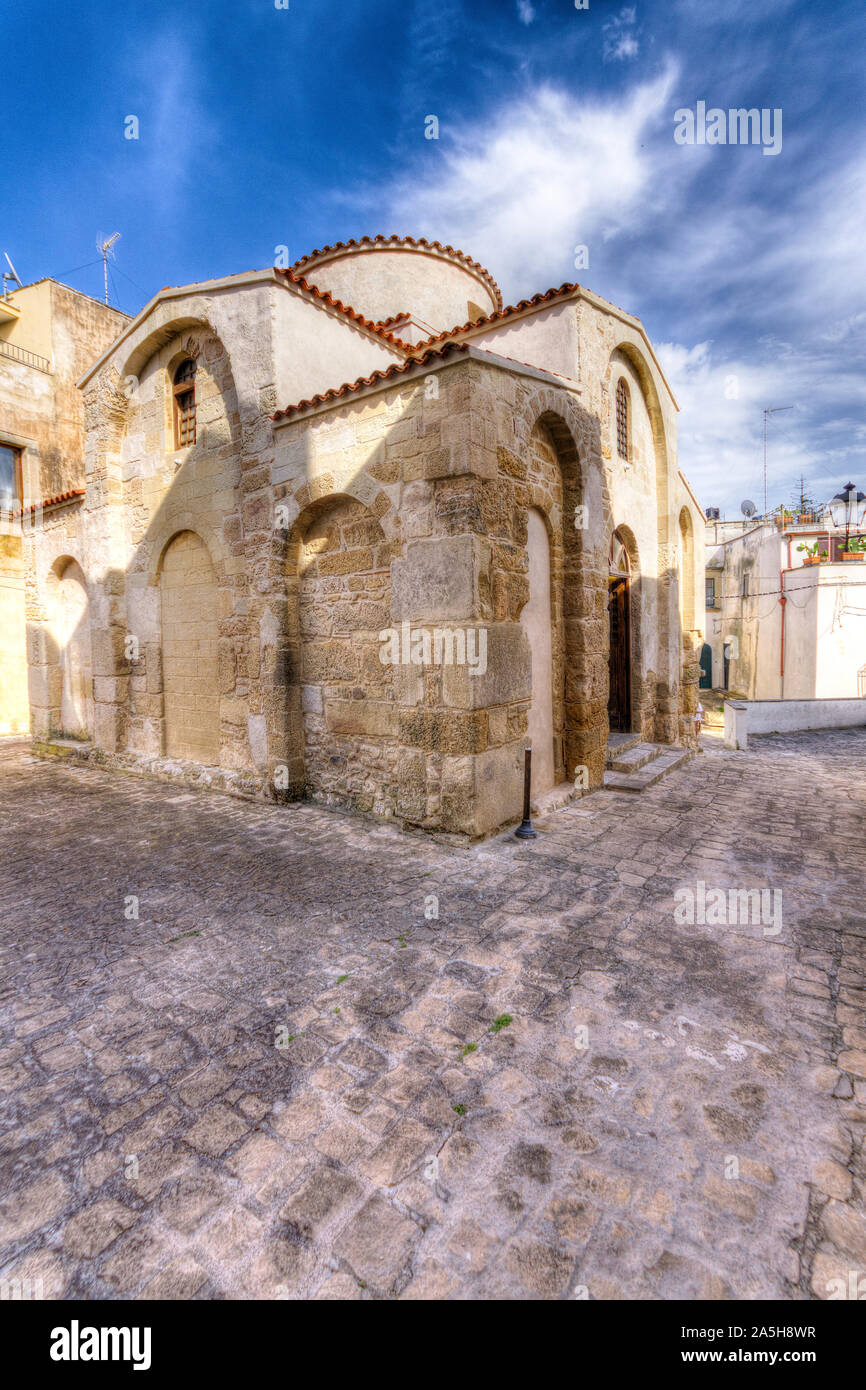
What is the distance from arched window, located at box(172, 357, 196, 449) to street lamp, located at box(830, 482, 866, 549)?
78.6 feet

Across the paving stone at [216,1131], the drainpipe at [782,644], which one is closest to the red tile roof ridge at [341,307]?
the paving stone at [216,1131]

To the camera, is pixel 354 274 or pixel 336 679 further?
pixel 354 274

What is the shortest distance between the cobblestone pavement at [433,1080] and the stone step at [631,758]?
3130mm

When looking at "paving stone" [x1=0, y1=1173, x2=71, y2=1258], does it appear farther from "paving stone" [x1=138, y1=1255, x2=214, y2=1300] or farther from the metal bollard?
the metal bollard

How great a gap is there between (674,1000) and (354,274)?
11374 mm

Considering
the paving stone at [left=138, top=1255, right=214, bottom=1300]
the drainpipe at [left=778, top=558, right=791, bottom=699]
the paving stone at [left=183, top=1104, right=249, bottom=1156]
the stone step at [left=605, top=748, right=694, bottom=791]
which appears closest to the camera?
the paving stone at [left=138, top=1255, right=214, bottom=1300]

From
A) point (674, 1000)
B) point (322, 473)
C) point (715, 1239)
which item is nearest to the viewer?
point (715, 1239)

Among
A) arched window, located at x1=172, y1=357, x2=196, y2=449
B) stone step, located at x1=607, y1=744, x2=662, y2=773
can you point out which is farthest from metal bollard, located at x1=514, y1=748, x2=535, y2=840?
arched window, located at x1=172, y1=357, x2=196, y2=449

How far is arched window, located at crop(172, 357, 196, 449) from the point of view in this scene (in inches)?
323

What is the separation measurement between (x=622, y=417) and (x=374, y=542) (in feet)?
18.5

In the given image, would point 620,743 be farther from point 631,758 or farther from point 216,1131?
point 216,1131

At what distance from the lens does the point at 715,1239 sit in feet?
6.23
